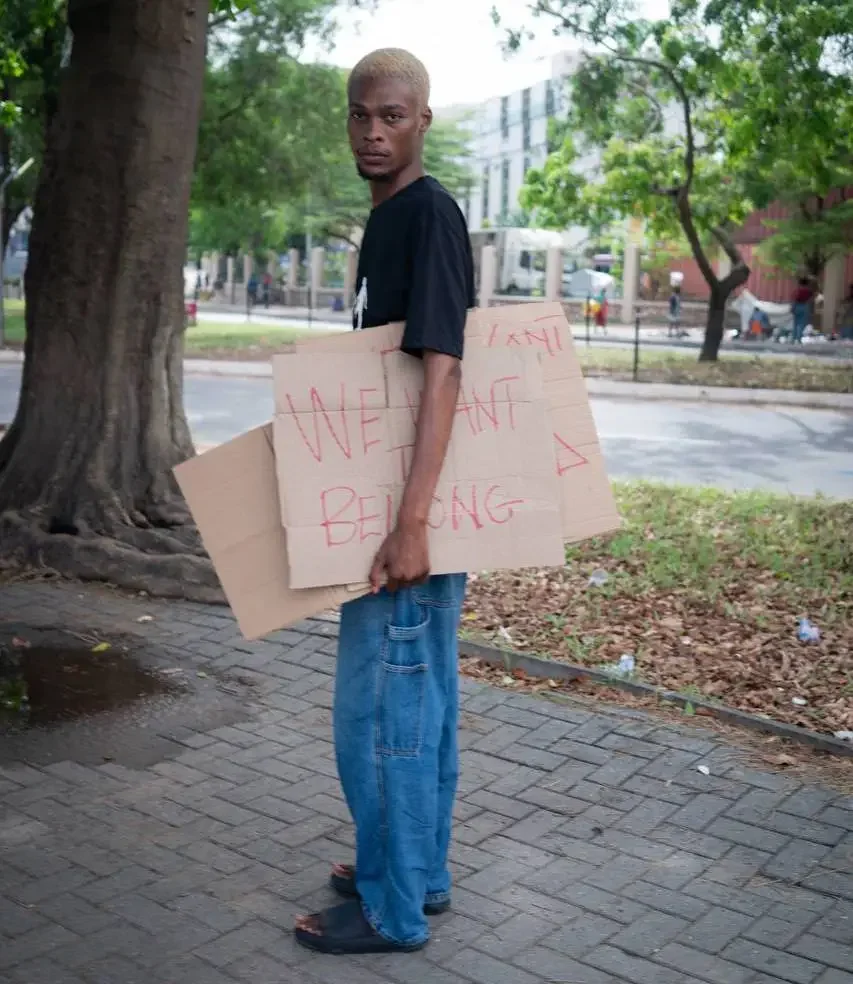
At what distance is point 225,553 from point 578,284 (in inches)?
1744

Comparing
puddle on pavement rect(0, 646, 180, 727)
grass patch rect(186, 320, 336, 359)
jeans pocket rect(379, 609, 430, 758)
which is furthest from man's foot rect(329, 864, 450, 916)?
grass patch rect(186, 320, 336, 359)

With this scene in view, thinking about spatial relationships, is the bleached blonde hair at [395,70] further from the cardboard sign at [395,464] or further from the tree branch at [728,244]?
the tree branch at [728,244]

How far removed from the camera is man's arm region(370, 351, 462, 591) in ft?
9.29

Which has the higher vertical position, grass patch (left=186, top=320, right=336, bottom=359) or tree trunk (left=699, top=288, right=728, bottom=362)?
tree trunk (left=699, top=288, right=728, bottom=362)

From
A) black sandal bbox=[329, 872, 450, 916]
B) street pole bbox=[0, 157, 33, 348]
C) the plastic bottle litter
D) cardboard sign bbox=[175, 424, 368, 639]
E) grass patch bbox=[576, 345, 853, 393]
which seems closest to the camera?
cardboard sign bbox=[175, 424, 368, 639]

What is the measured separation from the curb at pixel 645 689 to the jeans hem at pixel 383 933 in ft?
7.13

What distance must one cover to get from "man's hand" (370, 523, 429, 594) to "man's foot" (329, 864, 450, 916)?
3.01ft

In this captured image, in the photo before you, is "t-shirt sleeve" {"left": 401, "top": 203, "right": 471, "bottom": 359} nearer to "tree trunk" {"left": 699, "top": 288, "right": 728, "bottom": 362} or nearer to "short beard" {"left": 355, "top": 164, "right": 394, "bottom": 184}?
"short beard" {"left": 355, "top": 164, "right": 394, "bottom": 184}

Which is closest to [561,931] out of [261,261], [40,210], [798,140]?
[40,210]

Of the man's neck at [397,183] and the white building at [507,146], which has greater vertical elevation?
the white building at [507,146]

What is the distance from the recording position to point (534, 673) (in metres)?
5.53

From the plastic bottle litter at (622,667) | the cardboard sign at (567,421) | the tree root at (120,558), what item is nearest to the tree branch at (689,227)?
the tree root at (120,558)

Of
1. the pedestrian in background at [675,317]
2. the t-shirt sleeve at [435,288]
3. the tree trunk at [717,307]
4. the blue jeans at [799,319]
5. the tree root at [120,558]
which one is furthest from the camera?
the pedestrian in background at [675,317]

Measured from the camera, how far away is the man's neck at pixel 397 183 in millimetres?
2902
